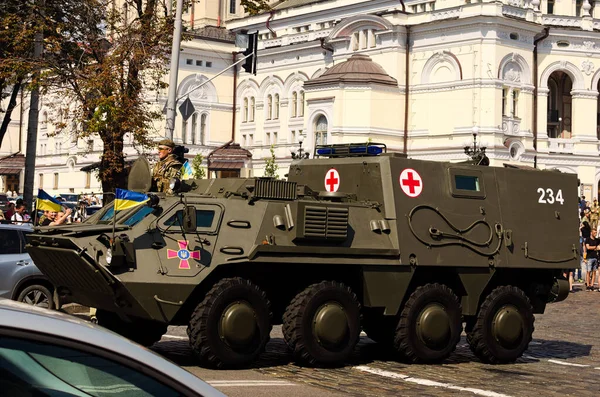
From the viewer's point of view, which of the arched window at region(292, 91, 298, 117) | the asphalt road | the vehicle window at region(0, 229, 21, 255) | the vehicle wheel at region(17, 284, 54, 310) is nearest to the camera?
the asphalt road

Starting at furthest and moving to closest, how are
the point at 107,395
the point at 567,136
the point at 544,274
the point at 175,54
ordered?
the point at 567,136, the point at 175,54, the point at 544,274, the point at 107,395

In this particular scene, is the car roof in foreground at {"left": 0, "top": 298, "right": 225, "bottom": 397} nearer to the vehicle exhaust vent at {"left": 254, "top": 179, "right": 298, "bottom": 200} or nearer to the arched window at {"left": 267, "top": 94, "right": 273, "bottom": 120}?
the vehicle exhaust vent at {"left": 254, "top": 179, "right": 298, "bottom": 200}

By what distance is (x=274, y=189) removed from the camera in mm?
13586

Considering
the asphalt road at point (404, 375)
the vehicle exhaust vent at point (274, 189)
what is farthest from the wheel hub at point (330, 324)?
the vehicle exhaust vent at point (274, 189)

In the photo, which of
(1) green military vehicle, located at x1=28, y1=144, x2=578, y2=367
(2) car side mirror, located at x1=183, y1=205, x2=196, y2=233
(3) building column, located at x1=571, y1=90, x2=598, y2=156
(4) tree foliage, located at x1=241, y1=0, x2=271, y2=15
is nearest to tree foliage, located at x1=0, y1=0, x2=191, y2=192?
(1) green military vehicle, located at x1=28, y1=144, x2=578, y2=367

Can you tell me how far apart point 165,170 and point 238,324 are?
289cm

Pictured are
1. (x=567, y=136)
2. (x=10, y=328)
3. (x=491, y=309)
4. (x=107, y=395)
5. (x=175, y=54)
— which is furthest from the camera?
(x=567, y=136)

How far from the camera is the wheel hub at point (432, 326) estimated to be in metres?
13.8

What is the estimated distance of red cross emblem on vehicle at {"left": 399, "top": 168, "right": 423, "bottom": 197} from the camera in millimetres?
14078

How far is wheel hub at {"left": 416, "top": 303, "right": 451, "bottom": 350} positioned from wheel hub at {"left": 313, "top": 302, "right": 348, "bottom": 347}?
1.11 metres

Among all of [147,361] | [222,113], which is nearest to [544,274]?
[147,361]

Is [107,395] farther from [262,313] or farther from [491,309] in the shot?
[491,309]

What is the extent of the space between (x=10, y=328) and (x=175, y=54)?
21.8 meters

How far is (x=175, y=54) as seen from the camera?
2467 cm
